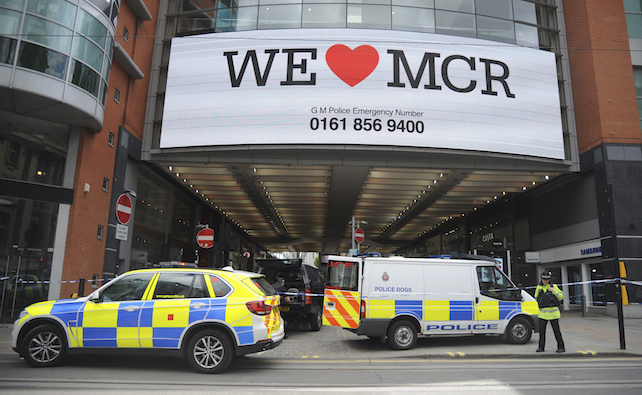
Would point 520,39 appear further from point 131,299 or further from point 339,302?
point 131,299

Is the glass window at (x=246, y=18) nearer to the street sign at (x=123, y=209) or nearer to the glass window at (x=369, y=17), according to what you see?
the glass window at (x=369, y=17)

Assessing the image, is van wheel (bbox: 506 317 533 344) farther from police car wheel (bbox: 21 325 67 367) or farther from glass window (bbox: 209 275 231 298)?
police car wheel (bbox: 21 325 67 367)

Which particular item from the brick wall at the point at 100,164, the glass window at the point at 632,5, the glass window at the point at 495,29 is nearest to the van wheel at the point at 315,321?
the brick wall at the point at 100,164

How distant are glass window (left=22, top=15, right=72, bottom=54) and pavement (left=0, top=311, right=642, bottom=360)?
8199 mm

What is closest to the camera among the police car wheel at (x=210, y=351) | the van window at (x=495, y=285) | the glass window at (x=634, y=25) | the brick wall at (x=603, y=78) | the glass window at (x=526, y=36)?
the police car wheel at (x=210, y=351)

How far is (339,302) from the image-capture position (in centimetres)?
952

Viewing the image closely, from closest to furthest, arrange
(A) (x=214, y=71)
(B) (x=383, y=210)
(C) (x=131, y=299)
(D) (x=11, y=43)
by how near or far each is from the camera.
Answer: (C) (x=131, y=299) < (D) (x=11, y=43) < (A) (x=214, y=71) < (B) (x=383, y=210)

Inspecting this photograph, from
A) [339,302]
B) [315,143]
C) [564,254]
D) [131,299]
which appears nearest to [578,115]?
[564,254]

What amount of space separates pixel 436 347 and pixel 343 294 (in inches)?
94.7

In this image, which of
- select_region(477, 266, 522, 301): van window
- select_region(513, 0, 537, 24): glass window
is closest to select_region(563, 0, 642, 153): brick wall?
select_region(513, 0, 537, 24): glass window

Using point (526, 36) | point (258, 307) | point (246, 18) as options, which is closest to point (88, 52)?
point (246, 18)

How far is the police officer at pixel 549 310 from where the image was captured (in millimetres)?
9000

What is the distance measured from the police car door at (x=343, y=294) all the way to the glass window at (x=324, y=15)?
15.1 m

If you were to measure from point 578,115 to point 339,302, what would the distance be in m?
18.6
